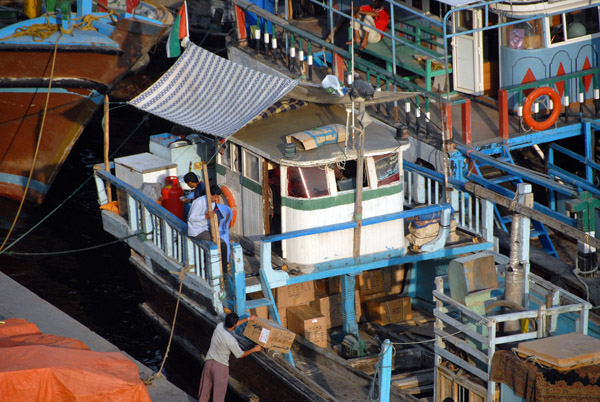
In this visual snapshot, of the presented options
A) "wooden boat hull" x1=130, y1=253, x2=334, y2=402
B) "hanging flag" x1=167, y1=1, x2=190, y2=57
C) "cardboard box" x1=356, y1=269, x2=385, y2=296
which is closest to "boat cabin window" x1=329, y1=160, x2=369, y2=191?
"cardboard box" x1=356, y1=269, x2=385, y2=296

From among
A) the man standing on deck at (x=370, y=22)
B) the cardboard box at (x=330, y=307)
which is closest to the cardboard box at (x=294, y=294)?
the cardboard box at (x=330, y=307)

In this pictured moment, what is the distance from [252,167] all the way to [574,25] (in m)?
7.72

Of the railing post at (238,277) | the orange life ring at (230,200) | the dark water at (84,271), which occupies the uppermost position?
the orange life ring at (230,200)

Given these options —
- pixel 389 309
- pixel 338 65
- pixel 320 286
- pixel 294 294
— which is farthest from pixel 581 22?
pixel 294 294

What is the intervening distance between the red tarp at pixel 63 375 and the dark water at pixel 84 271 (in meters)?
3.25

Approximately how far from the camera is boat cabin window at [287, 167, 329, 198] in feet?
40.3

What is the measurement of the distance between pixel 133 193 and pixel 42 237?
6257mm

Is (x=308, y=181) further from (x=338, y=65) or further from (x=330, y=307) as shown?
(x=338, y=65)

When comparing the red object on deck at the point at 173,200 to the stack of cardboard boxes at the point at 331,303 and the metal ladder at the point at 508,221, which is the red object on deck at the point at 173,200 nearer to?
the stack of cardboard boxes at the point at 331,303

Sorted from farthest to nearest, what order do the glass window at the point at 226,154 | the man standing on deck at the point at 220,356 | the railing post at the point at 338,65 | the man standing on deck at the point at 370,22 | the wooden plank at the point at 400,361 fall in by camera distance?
the man standing on deck at the point at 370,22, the railing post at the point at 338,65, the glass window at the point at 226,154, the wooden plank at the point at 400,361, the man standing on deck at the point at 220,356

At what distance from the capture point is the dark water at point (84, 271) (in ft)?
51.2

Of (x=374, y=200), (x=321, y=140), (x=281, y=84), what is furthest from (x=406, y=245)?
(x=281, y=84)

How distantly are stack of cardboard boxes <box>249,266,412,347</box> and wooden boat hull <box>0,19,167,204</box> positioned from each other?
826 cm

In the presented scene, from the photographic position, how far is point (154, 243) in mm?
14570
